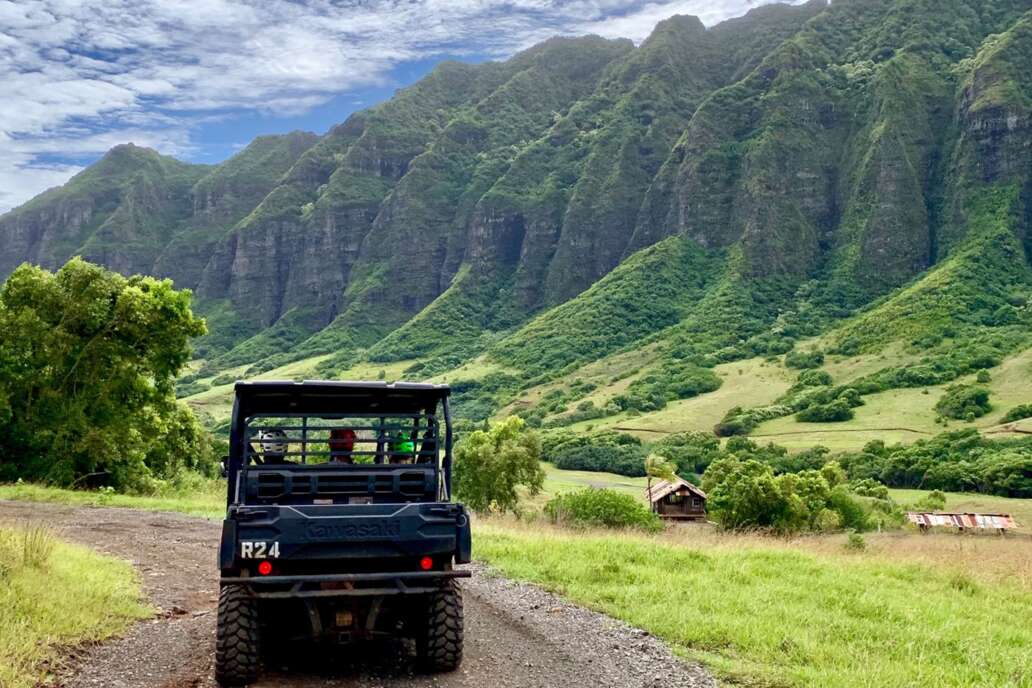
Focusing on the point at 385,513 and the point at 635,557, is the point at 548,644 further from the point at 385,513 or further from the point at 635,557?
the point at 635,557

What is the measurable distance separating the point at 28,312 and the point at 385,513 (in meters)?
27.2

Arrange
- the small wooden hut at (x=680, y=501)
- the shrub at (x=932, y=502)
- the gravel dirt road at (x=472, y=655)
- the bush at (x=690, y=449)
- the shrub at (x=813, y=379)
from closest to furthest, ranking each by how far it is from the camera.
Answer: the gravel dirt road at (x=472, y=655), the small wooden hut at (x=680, y=501), the shrub at (x=932, y=502), the bush at (x=690, y=449), the shrub at (x=813, y=379)

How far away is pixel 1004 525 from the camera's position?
58156 millimetres

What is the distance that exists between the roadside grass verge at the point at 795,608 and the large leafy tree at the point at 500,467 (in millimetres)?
35436

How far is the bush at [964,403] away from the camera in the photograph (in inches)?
4375

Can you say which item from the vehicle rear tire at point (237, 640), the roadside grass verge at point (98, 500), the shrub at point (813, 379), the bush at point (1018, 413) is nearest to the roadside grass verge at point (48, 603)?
the vehicle rear tire at point (237, 640)

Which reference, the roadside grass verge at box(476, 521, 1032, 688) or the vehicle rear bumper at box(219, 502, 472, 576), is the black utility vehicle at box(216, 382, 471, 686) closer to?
the vehicle rear bumper at box(219, 502, 472, 576)

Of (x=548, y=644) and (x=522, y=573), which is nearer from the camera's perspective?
(x=548, y=644)

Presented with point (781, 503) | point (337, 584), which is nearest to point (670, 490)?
point (781, 503)

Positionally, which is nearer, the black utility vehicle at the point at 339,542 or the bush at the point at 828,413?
the black utility vehicle at the point at 339,542

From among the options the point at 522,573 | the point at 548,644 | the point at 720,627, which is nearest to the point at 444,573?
the point at 548,644

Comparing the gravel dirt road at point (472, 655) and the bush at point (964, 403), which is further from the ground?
the bush at point (964, 403)

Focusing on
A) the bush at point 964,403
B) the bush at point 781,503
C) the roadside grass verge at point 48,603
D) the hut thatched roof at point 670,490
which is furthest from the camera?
the bush at point 964,403

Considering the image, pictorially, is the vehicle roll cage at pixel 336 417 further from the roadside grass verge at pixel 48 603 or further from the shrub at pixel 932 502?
the shrub at pixel 932 502
